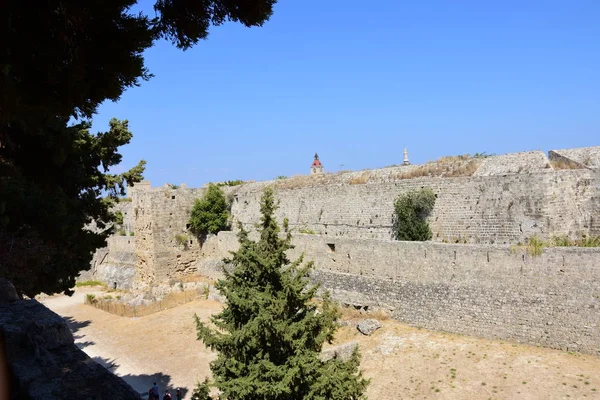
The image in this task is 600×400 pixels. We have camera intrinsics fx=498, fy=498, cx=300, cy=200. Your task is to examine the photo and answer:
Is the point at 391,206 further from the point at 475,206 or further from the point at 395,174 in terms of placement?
the point at 475,206

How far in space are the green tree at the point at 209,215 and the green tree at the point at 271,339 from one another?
47.1ft

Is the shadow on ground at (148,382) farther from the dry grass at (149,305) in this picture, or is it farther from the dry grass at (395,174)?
the dry grass at (395,174)

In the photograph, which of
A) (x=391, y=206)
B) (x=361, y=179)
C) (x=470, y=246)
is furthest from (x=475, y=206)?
(x=361, y=179)

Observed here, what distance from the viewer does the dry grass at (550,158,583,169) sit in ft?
49.9

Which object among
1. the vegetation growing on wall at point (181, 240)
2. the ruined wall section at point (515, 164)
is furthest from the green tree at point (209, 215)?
the ruined wall section at point (515, 164)

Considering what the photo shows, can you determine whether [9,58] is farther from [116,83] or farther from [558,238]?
[558,238]

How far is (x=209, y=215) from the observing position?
80.4ft

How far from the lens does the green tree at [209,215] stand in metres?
24.5

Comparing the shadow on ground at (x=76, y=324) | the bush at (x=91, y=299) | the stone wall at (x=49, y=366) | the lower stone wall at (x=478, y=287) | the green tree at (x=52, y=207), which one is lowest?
the shadow on ground at (x=76, y=324)

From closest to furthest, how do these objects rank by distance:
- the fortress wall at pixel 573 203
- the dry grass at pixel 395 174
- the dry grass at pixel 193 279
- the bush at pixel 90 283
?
the fortress wall at pixel 573 203 < the dry grass at pixel 395 174 < the dry grass at pixel 193 279 < the bush at pixel 90 283

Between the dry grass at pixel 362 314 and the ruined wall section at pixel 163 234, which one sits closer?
the dry grass at pixel 362 314

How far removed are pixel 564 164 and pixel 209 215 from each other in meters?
15.7

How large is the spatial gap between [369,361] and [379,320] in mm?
2444

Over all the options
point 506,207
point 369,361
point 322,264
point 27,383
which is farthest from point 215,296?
point 27,383
